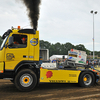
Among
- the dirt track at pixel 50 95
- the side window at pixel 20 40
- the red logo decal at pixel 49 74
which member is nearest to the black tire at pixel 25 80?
the dirt track at pixel 50 95

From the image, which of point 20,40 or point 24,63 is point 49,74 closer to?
point 24,63

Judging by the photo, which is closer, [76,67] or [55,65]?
[55,65]

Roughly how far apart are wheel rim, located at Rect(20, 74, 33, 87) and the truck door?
67cm

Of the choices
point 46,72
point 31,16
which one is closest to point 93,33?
point 31,16

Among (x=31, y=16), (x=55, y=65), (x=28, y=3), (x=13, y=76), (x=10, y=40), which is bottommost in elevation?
(x=13, y=76)

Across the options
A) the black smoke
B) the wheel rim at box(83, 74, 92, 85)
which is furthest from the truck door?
the wheel rim at box(83, 74, 92, 85)

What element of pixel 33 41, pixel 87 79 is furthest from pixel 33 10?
pixel 87 79

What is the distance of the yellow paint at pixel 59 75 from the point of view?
5809 millimetres

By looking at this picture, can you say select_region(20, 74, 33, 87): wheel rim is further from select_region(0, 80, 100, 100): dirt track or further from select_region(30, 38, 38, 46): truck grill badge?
select_region(30, 38, 38, 46): truck grill badge

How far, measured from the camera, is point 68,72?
20.3 ft

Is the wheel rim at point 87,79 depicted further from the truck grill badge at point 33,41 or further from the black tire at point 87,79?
the truck grill badge at point 33,41

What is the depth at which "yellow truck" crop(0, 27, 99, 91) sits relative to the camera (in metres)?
5.40

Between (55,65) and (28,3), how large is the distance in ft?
14.6

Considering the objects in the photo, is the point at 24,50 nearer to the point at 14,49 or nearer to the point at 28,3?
the point at 14,49
